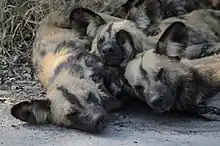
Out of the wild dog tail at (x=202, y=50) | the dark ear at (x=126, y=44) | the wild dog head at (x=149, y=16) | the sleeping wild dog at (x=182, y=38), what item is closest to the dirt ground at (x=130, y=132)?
the dark ear at (x=126, y=44)

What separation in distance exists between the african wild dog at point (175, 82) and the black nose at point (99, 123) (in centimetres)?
34

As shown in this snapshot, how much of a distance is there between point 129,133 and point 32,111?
2.07ft

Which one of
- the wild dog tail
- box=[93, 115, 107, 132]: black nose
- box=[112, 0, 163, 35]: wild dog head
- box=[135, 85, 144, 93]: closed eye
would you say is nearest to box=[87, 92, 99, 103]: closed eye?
box=[93, 115, 107, 132]: black nose

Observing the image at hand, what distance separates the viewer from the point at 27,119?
3.91 metres

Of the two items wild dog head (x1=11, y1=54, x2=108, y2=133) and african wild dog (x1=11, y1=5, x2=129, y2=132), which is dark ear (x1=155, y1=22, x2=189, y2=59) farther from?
wild dog head (x1=11, y1=54, x2=108, y2=133)

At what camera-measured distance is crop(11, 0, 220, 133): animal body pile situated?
154 inches

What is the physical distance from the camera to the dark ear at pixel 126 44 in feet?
14.5

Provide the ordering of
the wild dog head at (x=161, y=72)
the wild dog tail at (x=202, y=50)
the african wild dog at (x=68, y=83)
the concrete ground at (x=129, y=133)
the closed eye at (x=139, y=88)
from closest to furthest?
1. the concrete ground at (x=129, y=133)
2. the african wild dog at (x=68, y=83)
3. the wild dog head at (x=161, y=72)
4. the closed eye at (x=139, y=88)
5. the wild dog tail at (x=202, y=50)

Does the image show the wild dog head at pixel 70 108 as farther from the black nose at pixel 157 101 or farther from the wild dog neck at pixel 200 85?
the wild dog neck at pixel 200 85

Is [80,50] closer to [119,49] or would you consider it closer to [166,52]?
[119,49]

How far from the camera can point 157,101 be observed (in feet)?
12.8

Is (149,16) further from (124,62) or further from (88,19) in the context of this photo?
(124,62)

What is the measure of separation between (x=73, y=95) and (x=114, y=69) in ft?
1.84

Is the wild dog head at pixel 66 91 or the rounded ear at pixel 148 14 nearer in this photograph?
the wild dog head at pixel 66 91
